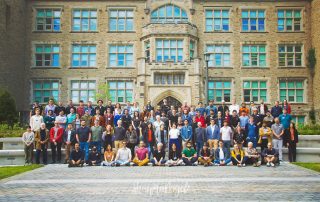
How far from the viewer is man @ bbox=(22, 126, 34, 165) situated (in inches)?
737

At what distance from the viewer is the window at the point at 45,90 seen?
39.5m

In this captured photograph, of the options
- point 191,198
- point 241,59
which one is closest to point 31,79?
point 241,59

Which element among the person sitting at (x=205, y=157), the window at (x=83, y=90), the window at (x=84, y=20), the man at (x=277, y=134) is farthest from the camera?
the window at (x=84, y=20)

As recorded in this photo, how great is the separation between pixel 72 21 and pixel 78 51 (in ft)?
9.03

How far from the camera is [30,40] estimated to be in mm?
39719

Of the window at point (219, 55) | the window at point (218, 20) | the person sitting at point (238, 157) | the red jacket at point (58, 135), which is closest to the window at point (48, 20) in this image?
the window at point (218, 20)

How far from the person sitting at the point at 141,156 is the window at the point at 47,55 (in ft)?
76.5

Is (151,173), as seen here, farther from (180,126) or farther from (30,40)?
(30,40)

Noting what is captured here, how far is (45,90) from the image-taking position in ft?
130

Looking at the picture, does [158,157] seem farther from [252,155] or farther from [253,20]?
[253,20]

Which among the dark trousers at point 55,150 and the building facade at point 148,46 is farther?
the building facade at point 148,46

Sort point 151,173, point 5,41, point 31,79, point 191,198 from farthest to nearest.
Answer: point 31,79
point 5,41
point 151,173
point 191,198

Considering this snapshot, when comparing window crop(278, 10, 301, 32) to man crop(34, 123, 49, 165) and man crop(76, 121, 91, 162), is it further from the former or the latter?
man crop(34, 123, 49, 165)

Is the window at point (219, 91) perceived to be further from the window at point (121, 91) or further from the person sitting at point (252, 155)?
the person sitting at point (252, 155)
